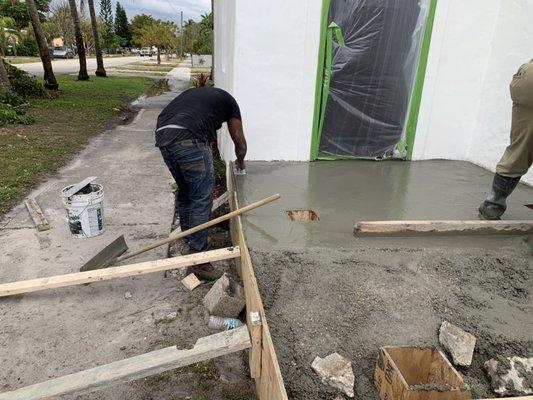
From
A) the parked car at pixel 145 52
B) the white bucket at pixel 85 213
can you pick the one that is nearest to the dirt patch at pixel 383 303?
the white bucket at pixel 85 213

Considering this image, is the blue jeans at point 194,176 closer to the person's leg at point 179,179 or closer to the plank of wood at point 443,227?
the person's leg at point 179,179

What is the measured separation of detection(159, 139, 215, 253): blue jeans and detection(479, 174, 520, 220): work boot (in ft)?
A: 8.46

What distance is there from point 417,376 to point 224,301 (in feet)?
4.79

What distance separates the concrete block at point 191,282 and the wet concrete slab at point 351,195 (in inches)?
27.4

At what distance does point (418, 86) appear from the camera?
17.3 ft

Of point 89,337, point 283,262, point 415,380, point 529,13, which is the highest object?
point 529,13

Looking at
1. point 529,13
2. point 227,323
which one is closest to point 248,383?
point 227,323

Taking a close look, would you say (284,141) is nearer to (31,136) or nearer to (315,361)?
(315,361)

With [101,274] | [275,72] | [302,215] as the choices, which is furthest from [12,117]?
[302,215]

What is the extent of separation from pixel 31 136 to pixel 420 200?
8252mm

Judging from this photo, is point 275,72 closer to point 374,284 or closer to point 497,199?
point 497,199

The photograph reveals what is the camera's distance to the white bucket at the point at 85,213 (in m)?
4.18

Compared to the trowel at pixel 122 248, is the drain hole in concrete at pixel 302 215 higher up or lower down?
higher up

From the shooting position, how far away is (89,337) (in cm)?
292
